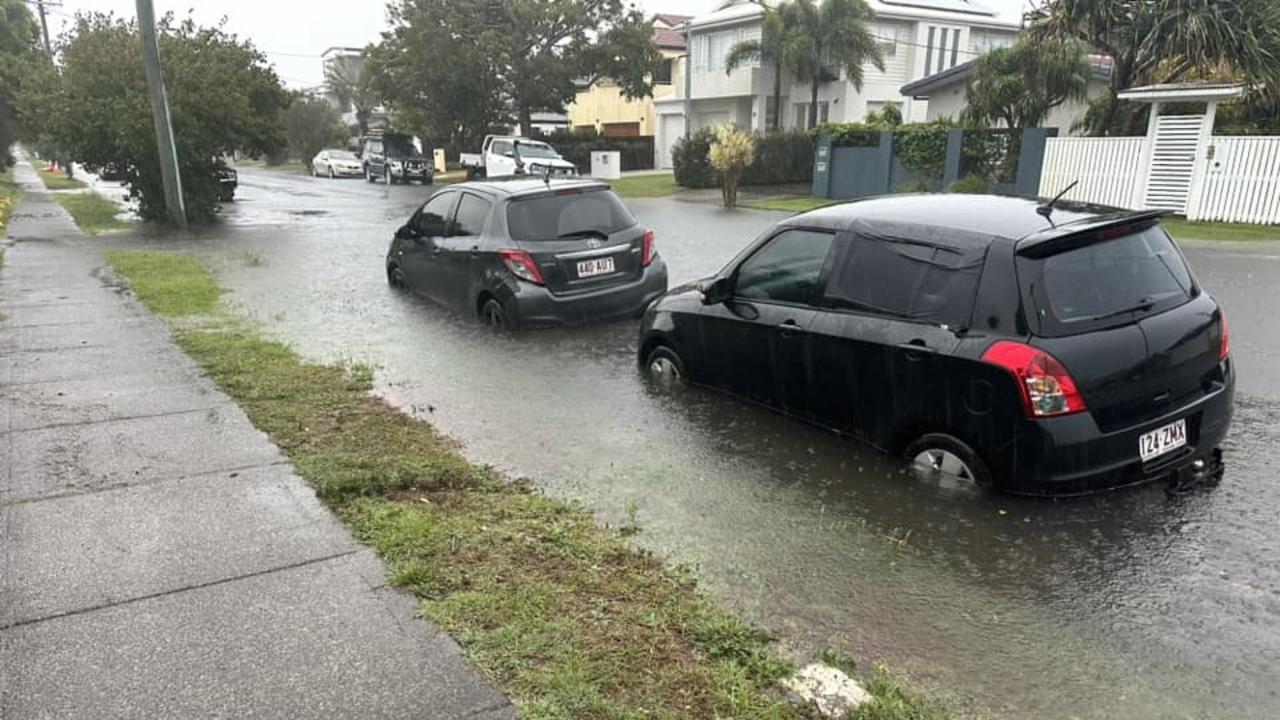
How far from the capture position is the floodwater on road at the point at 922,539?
3094mm

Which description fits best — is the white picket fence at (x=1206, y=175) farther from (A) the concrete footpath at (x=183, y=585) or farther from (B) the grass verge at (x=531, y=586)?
(A) the concrete footpath at (x=183, y=585)

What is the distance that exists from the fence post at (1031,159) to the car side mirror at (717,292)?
1603 centimetres

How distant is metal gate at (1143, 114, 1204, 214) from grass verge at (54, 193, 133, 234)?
71.7 ft

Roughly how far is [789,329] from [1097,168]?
16.3 meters

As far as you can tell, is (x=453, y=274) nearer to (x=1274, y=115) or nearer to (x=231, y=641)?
(x=231, y=641)

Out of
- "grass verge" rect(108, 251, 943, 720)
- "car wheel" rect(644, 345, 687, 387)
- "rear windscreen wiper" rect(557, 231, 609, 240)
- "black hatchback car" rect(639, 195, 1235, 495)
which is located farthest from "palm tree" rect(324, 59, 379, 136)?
"black hatchback car" rect(639, 195, 1235, 495)

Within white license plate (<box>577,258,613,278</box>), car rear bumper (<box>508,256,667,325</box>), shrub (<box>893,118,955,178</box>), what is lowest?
car rear bumper (<box>508,256,667,325</box>)

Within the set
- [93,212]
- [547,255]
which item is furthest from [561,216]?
[93,212]

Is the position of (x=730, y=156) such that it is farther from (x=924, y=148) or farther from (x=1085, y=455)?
(x=1085, y=455)

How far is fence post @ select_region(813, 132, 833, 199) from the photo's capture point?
2466 centimetres

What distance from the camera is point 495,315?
879cm

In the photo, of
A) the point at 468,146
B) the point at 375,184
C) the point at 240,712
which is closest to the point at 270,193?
the point at 375,184

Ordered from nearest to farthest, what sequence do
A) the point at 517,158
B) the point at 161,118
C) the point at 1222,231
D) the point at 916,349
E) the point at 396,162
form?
1. the point at 916,349
2. the point at 1222,231
3. the point at 161,118
4. the point at 517,158
5. the point at 396,162

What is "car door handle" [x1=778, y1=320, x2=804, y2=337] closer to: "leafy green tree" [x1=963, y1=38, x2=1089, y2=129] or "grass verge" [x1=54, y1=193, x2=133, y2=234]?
"grass verge" [x1=54, y1=193, x2=133, y2=234]
